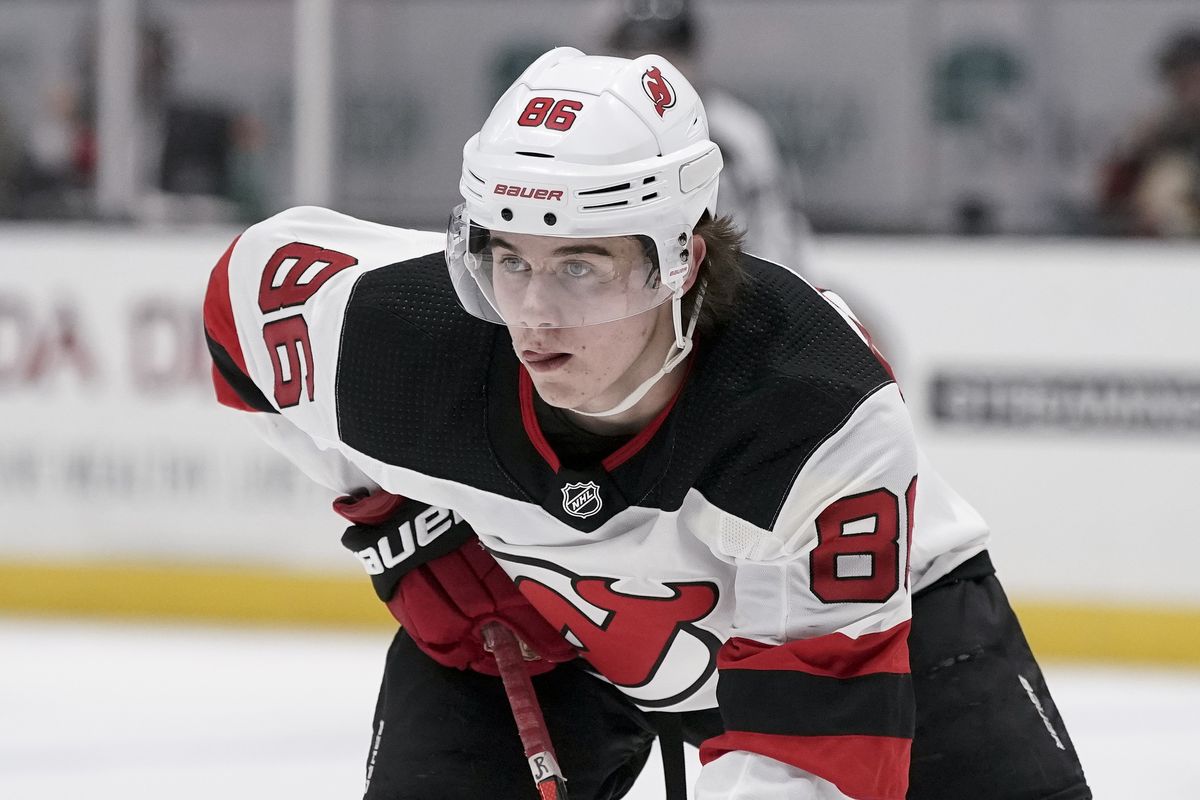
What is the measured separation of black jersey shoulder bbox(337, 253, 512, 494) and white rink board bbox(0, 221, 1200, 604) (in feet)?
7.69

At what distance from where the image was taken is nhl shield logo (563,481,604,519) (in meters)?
1.66

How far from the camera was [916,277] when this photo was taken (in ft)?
13.1

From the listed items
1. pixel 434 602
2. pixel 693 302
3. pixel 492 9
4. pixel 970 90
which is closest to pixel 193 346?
pixel 492 9

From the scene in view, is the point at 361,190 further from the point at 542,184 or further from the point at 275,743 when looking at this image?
the point at 542,184

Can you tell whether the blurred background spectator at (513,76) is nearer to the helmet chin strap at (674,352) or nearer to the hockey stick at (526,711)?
the hockey stick at (526,711)

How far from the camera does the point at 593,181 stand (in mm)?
1509

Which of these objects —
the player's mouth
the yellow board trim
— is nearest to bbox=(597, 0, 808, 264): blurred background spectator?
the yellow board trim

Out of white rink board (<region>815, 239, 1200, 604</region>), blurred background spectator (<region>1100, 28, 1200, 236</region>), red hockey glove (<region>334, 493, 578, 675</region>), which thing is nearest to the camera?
red hockey glove (<region>334, 493, 578, 675</region>)

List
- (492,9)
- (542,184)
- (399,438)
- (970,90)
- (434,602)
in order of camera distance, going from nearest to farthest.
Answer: (542,184) → (399,438) → (434,602) → (970,90) → (492,9)

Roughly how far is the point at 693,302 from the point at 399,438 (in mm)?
344

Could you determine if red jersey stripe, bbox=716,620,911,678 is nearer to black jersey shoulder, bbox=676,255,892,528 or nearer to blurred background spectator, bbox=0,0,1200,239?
black jersey shoulder, bbox=676,255,892,528

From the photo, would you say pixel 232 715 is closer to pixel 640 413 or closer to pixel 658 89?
pixel 640 413

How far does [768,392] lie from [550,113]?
12.5 inches

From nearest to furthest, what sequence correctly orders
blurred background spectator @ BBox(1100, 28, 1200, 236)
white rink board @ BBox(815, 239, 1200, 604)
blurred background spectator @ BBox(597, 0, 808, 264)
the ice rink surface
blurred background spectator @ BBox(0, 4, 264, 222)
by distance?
1. the ice rink surface
2. blurred background spectator @ BBox(597, 0, 808, 264)
3. white rink board @ BBox(815, 239, 1200, 604)
4. blurred background spectator @ BBox(1100, 28, 1200, 236)
5. blurred background spectator @ BBox(0, 4, 264, 222)
